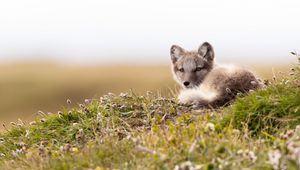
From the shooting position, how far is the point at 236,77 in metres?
8.34

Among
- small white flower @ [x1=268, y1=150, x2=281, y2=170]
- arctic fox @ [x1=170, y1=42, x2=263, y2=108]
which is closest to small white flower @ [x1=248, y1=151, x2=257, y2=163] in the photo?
small white flower @ [x1=268, y1=150, x2=281, y2=170]

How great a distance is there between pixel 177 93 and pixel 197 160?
162 inches

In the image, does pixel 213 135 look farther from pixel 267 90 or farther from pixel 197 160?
pixel 267 90

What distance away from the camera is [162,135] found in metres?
6.05

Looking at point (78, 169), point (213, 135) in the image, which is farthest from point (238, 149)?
point (78, 169)

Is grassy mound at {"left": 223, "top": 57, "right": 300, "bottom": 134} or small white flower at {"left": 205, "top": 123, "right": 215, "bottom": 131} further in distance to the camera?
grassy mound at {"left": 223, "top": 57, "right": 300, "bottom": 134}

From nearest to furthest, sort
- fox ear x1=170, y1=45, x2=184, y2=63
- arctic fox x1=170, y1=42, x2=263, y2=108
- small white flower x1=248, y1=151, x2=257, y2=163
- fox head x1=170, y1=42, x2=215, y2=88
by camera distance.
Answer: small white flower x1=248, y1=151, x2=257, y2=163 < arctic fox x1=170, y1=42, x2=263, y2=108 < fox head x1=170, y1=42, x2=215, y2=88 < fox ear x1=170, y1=45, x2=184, y2=63

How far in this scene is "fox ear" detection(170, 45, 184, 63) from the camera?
1049 cm

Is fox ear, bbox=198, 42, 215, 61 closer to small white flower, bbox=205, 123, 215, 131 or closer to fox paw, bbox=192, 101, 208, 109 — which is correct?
fox paw, bbox=192, 101, 208, 109

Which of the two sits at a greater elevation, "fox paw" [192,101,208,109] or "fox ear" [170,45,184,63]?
"fox ear" [170,45,184,63]

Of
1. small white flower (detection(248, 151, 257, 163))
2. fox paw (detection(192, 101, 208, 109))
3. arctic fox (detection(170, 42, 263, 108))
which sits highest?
arctic fox (detection(170, 42, 263, 108))


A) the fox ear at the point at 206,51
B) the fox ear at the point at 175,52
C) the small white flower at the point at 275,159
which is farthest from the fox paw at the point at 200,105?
the small white flower at the point at 275,159

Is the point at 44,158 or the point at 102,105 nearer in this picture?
the point at 44,158

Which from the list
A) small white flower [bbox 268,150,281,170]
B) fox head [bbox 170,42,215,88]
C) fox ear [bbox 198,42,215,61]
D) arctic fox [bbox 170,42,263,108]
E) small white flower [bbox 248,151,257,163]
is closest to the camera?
small white flower [bbox 268,150,281,170]
